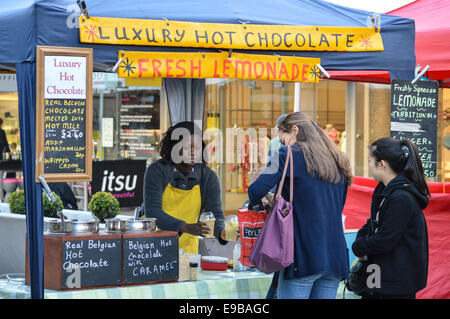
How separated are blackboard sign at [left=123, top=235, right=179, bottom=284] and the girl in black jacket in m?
1.09

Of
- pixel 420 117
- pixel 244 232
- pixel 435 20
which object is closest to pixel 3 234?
pixel 244 232

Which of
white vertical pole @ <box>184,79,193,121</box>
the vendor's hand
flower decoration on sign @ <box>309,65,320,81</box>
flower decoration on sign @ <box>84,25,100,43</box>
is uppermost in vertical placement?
flower decoration on sign @ <box>84,25,100,43</box>

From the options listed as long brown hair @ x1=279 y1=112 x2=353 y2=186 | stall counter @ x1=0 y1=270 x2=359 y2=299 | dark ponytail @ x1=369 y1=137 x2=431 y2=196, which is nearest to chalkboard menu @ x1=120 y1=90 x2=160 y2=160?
stall counter @ x1=0 y1=270 x2=359 y2=299

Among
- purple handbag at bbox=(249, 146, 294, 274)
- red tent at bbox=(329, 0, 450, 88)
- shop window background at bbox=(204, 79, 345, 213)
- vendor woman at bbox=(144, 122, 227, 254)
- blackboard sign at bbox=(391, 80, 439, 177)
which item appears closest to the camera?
purple handbag at bbox=(249, 146, 294, 274)

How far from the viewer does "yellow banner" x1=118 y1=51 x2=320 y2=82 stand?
13.8ft

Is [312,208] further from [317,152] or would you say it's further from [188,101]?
[188,101]

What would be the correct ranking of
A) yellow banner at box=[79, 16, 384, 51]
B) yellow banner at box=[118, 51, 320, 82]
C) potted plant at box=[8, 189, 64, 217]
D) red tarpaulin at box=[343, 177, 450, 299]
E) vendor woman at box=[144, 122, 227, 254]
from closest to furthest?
yellow banner at box=[79, 16, 384, 51]
yellow banner at box=[118, 51, 320, 82]
vendor woman at box=[144, 122, 227, 254]
potted plant at box=[8, 189, 64, 217]
red tarpaulin at box=[343, 177, 450, 299]

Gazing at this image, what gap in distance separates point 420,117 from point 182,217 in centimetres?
204

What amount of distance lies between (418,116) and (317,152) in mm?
1960

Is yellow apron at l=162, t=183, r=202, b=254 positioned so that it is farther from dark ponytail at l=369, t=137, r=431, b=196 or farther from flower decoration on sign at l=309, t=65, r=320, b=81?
dark ponytail at l=369, t=137, r=431, b=196

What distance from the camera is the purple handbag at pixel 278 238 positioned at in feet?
11.8

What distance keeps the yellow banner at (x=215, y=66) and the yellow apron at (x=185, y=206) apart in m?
0.89

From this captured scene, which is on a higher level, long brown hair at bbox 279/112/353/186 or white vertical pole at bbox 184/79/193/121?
white vertical pole at bbox 184/79/193/121

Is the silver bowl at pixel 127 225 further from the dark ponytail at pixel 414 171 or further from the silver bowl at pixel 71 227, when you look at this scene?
the dark ponytail at pixel 414 171
